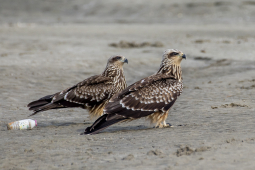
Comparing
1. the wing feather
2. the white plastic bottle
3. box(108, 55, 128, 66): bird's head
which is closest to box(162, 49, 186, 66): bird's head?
the wing feather

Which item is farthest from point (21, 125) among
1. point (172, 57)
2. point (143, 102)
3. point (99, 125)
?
point (172, 57)

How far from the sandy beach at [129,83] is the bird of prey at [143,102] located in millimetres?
257

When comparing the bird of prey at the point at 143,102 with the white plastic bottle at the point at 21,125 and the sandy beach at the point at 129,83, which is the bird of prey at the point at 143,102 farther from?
the white plastic bottle at the point at 21,125

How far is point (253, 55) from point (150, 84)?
7984 millimetres

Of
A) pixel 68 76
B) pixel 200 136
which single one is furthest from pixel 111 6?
pixel 200 136

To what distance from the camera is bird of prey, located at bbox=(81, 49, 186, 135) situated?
6766 millimetres

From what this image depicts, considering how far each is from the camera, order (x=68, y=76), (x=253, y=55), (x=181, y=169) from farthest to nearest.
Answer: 1. (x=253, y=55)
2. (x=68, y=76)
3. (x=181, y=169)

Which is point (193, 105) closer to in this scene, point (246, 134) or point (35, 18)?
point (246, 134)

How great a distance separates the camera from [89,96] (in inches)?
313

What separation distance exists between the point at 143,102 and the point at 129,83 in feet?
15.7

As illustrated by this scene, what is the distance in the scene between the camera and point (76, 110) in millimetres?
9297

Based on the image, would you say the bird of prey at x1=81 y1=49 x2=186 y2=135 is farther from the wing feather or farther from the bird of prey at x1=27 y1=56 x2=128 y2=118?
the bird of prey at x1=27 y1=56 x2=128 y2=118

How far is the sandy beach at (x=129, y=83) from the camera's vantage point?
5.22 metres

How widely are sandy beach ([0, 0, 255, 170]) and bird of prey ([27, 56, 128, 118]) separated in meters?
0.35
